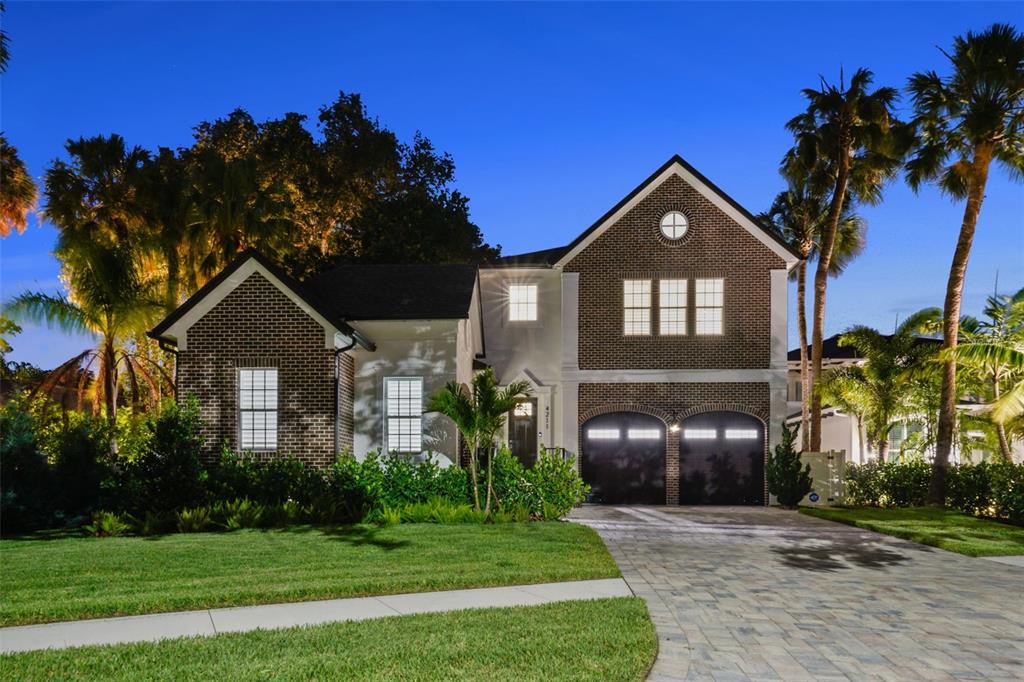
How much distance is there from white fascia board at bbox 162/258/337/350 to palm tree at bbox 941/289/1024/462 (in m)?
16.1

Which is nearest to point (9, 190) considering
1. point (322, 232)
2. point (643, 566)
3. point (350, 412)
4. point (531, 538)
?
point (350, 412)

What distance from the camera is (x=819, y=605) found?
36.6 ft

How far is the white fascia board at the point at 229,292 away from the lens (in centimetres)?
2156

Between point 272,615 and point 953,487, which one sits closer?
point 272,615

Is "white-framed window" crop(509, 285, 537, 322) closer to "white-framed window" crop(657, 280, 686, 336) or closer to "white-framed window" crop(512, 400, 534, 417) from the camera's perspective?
"white-framed window" crop(512, 400, 534, 417)

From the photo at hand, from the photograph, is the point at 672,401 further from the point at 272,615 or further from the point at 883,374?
the point at 272,615

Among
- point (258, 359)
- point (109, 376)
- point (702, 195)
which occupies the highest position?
point (702, 195)

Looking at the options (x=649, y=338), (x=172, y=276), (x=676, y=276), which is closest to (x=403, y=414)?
(x=649, y=338)

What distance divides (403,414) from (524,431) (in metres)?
5.71

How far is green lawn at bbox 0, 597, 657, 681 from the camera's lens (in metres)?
7.75

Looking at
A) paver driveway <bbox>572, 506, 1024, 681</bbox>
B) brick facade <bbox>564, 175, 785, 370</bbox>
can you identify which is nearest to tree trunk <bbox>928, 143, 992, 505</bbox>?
brick facade <bbox>564, 175, 785, 370</bbox>

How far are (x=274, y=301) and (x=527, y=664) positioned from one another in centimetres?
1527

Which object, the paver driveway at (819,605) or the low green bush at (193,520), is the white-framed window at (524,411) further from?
the low green bush at (193,520)

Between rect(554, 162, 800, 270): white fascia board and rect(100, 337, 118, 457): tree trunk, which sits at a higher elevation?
rect(554, 162, 800, 270): white fascia board
